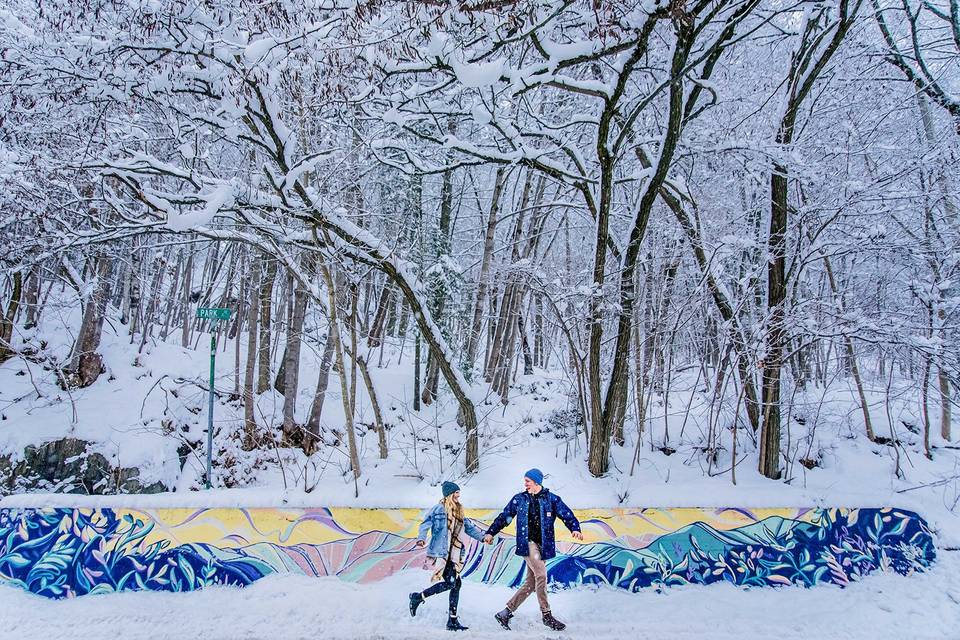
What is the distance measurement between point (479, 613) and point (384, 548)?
121 cm

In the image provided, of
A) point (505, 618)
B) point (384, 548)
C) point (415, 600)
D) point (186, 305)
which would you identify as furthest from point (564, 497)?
point (186, 305)

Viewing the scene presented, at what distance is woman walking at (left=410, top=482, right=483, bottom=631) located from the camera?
15.1ft

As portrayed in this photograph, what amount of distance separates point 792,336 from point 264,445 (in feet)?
31.6

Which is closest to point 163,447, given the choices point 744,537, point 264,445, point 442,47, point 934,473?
point 264,445

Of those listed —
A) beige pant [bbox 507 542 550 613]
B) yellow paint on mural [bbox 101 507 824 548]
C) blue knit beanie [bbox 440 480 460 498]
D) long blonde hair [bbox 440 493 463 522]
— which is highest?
blue knit beanie [bbox 440 480 460 498]

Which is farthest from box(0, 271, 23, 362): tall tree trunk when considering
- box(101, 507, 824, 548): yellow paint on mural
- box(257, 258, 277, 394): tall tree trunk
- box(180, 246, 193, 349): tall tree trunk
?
box(101, 507, 824, 548): yellow paint on mural

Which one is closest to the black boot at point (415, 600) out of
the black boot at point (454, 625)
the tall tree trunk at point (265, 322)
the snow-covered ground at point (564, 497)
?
the snow-covered ground at point (564, 497)

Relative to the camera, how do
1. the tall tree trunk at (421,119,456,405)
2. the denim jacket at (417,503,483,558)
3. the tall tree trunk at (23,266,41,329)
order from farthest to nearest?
1. the tall tree trunk at (421,119,456,405)
2. the tall tree trunk at (23,266,41,329)
3. the denim jacket at (417,503,483,558)

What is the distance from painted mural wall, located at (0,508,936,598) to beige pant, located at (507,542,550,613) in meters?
0.54

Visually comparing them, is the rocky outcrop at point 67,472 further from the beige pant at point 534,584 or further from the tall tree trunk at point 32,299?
the beige pant at point 534,584

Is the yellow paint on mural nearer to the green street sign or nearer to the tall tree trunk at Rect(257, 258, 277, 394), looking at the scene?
the green street sign

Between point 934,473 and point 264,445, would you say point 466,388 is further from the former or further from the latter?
point 934,473

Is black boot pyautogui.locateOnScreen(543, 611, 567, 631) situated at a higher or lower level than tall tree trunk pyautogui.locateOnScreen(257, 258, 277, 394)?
lower

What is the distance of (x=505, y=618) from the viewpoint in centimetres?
458
